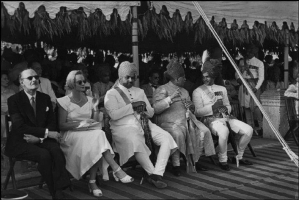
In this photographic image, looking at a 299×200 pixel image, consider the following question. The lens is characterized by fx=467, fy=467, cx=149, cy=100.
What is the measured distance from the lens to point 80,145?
5613mm

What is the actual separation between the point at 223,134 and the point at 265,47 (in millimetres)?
6631

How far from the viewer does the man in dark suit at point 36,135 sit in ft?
17.1

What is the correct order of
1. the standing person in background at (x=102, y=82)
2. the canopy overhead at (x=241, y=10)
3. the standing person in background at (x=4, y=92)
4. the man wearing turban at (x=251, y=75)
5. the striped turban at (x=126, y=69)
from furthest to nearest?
the man wearing turban at (x=251, y=75) < the standing person in background at (x=102, y=82) < the canopy overhead at (x=241, y=10) < the standing person in background at (x=4, y=92) < the striped turban at (x=126, y=69)

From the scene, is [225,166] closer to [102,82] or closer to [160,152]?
[160,152]

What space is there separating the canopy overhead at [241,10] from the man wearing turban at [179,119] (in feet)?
3.27

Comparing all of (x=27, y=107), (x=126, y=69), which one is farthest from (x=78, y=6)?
(x=27, y=107)

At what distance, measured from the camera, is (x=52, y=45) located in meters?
11.5

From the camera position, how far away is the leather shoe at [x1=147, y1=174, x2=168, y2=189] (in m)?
5.86

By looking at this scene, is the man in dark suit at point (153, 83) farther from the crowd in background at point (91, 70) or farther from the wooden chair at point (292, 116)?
the wooden chair at point (292, 116)

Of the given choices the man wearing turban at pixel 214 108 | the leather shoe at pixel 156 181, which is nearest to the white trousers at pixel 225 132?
the man wearing turban at pixel 214 108

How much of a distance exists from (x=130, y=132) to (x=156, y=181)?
27.6 inches

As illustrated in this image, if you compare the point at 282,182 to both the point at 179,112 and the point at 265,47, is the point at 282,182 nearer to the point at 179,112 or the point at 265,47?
the point at 179,112

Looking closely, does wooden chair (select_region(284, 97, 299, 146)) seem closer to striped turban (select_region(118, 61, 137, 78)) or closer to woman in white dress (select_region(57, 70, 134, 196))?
striped turban (select_region(118, 61, 137, 78))

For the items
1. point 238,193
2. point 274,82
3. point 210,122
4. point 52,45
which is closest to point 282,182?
point 238,193
